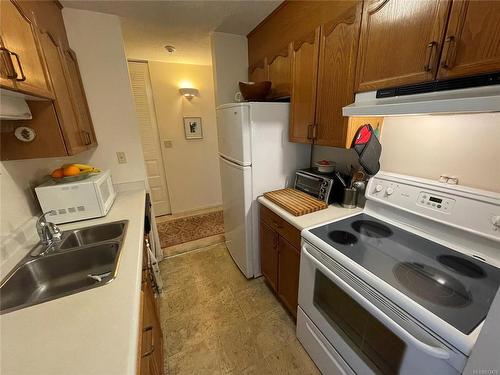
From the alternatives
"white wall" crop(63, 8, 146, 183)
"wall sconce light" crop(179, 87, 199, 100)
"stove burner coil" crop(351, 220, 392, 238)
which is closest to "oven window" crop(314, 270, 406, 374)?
"stove burner coil" crop(351, 220, 392, 238)

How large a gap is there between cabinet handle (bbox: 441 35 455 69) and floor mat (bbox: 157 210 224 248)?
2.66m

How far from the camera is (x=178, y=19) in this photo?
1794 millimetres

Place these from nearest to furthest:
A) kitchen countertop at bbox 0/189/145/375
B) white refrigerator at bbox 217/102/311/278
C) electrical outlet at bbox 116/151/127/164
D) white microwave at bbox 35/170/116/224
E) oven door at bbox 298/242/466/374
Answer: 1. kitchen countertop at bbox 0/189/145/375
2. oven door at bbox 298/242/466/374
3. white microwave at bbox 35/170/116/224
4. white refrigerator at bbox 217/102/311/278
5. electrical outlet at bbox 116/151/127/164

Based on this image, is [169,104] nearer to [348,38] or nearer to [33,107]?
[33,107]

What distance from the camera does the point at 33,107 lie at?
117 centimetres

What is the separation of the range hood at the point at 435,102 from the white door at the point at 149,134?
2843mm

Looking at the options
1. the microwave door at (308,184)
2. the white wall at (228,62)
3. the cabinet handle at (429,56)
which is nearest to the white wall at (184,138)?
the white wall at (228,62)

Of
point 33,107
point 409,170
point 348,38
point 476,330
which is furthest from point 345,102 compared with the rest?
point 33,107

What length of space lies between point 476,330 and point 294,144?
1.50 metres

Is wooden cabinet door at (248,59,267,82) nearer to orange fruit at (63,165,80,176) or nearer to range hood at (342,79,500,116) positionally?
range hood at (342,79,500,116)

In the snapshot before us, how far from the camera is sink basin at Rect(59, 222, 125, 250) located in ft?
4.22

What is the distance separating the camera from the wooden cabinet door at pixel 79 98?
1501mm

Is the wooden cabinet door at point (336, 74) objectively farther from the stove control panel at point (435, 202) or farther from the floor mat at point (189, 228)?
the floor mat at point (189, 228)

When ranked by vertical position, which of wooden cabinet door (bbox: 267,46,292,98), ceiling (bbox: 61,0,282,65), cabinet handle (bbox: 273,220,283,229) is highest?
ceiling (bbox: 61,0,282,65)
